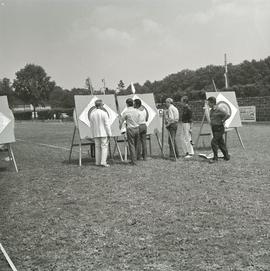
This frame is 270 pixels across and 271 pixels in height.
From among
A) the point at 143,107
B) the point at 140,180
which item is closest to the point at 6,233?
the point at 140,180

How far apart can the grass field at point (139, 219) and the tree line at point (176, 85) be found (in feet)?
82.7

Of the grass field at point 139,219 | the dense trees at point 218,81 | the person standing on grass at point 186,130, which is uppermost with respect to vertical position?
the dense trees at point 218,81

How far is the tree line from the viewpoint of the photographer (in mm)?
48178

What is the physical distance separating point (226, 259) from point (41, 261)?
2.05 meters

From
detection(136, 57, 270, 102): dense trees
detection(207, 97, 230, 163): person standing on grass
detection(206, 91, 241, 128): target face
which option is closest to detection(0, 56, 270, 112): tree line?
detection(136, 57, 270, 102): dense trees

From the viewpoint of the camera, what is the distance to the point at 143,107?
15250mm

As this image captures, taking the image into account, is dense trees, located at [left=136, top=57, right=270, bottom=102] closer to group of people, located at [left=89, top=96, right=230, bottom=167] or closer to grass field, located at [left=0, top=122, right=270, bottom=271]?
group of people, located at [left=89, top=96, right=230, bottom=167]

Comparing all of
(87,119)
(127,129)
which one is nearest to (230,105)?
(127,129)

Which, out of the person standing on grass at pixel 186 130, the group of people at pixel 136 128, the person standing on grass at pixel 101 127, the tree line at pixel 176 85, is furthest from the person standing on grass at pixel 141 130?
the tree line at pixel 176 85

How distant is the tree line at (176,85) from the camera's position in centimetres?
4818

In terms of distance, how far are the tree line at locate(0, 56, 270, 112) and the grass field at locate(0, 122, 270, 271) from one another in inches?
992

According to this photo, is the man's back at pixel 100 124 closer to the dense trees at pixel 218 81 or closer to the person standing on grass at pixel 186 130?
the person standing on grass at pixel 186 130

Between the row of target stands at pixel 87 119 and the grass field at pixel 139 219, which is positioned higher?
the row of target stands at pixel 87 119

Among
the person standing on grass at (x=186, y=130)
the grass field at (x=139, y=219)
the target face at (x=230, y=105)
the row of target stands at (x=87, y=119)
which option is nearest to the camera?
the grass field at (x=139, y=219)
